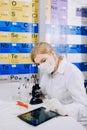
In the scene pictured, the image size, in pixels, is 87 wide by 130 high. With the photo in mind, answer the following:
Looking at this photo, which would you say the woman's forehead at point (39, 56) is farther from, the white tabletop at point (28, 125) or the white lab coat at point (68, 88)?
the white tabletop at point (28, 125)

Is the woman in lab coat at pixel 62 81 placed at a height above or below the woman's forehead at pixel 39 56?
below

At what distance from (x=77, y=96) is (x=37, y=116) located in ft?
1.30

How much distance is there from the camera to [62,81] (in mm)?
1763

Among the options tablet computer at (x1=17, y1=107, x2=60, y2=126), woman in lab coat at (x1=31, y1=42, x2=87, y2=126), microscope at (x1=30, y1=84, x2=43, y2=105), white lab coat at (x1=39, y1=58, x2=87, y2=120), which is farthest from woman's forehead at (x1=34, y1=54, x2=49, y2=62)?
tablet computer at (x1=17, y1=107, x2=60, y2=126)

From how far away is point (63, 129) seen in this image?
3.93 feet

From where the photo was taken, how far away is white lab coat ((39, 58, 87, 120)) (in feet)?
5.16

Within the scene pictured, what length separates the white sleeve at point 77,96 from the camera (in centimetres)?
154

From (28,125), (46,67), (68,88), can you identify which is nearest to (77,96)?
(68,88)

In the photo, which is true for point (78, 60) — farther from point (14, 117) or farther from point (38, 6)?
point (14, 117)

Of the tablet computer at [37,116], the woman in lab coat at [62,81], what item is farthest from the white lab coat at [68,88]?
the tablet computer at [37,116]

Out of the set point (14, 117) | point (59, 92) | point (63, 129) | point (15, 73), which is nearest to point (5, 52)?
point (15, 73)

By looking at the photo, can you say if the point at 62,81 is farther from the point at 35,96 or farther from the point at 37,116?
the point at 37,116

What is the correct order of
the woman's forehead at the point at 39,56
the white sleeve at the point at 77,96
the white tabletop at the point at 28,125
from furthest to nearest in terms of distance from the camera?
the woman's forehead at the point at 39,56
the white sleeve at the point at 77,96
the white tabletop at the point at 28,125

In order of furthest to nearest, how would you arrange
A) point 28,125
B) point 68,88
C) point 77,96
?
point 68,88, point 77,96, point 28,125
